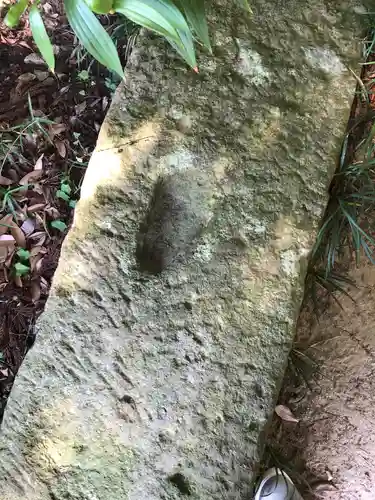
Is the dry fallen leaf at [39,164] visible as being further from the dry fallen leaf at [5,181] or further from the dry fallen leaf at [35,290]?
the dry fallen leaf at [35,290]

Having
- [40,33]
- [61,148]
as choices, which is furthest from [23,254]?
[40,33]

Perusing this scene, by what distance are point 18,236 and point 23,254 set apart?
2.8 inches

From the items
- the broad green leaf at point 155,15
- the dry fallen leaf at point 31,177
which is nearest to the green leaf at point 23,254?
the dry fallen leaf at point 31,177

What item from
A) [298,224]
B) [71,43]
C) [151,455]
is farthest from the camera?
[71,43]

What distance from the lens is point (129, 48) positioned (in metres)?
2.00

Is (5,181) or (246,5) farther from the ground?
(246,5)

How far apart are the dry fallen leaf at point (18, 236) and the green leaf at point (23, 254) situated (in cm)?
2

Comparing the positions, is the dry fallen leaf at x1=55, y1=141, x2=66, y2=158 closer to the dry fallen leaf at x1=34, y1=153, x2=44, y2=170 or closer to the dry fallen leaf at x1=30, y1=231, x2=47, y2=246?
the dry fallen leaf at x1=34, y1=153, x2=44, y2=170

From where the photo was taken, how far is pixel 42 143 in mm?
2076

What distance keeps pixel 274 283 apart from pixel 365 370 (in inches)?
23.3

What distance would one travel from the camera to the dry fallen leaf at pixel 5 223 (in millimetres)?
1988

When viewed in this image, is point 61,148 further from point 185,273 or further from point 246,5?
point 246,5

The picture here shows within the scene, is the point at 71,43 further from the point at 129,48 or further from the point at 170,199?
the point at 170,199

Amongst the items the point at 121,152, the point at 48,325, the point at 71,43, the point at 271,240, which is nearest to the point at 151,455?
the point at 48,325
